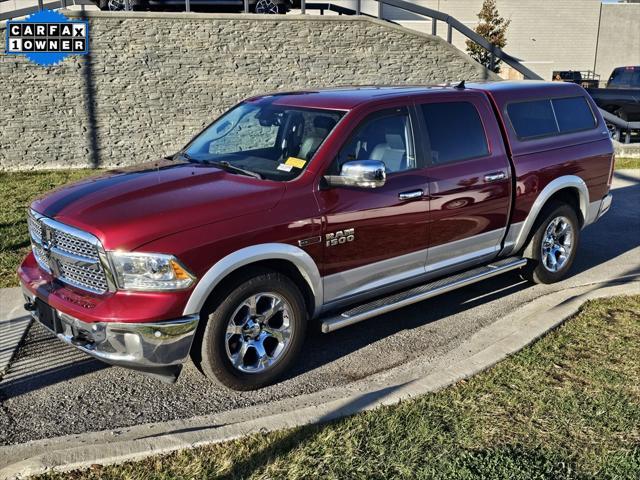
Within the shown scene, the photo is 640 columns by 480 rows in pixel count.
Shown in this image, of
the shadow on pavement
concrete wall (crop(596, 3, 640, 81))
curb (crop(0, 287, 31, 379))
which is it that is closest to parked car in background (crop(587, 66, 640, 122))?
the shadow on pavement

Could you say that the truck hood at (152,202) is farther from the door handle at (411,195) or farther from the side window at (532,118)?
the side window at (532,118)

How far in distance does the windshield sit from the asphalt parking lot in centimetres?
141

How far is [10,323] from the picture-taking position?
5016 millimetres

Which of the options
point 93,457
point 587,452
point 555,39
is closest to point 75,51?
point 93,457

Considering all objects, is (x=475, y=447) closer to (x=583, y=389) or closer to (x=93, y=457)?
(x=583, y=389)

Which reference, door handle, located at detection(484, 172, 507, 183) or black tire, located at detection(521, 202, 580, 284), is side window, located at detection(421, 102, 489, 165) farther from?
black tire, located at detection(521, 202, 580, 284)

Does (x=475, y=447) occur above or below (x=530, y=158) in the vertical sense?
below

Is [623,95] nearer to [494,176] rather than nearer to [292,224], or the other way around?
[494,176]

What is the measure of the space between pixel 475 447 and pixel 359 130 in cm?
227

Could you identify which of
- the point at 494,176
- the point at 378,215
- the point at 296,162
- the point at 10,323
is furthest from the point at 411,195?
the point at 10,323

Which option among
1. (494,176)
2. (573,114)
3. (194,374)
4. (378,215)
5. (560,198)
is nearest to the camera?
(194,374)

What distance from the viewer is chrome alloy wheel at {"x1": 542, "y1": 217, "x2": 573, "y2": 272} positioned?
19.6ft

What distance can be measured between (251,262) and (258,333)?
1.61 feet

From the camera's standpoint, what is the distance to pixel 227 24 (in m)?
13.8
